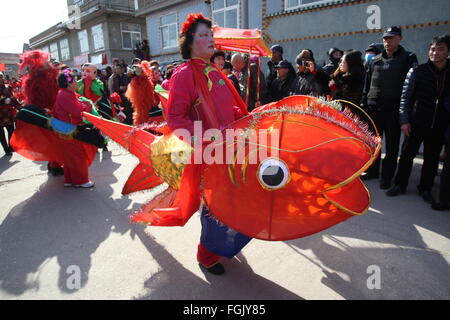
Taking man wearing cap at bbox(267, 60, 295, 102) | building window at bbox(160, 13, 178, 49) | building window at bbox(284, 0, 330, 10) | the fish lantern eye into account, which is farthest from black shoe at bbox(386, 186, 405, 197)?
building window at bbox(160, 13, 178, 49)

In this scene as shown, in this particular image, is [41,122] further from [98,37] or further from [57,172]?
[98,37]

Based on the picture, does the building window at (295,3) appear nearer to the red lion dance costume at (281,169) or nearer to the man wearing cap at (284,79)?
the man wearing cap at (284,79)

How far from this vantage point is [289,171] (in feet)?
4.72

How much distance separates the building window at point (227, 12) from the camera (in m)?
10.9

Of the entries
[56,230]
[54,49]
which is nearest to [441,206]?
[56,230]

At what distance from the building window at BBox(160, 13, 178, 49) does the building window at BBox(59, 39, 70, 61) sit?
1391 cm

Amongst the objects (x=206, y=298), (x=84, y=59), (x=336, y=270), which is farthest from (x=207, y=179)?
(x=84, y=59)

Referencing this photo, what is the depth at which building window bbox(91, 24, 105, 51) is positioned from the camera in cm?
1955

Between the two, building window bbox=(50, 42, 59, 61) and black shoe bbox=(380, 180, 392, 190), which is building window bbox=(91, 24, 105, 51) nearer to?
building window bbox=(50, 42, 59, 61)

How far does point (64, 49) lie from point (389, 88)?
92.5 feet

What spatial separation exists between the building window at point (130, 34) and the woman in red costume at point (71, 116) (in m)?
17.7

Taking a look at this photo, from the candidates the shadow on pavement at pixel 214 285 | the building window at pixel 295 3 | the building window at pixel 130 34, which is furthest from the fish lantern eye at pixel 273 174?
the building window at pixel 130 34
